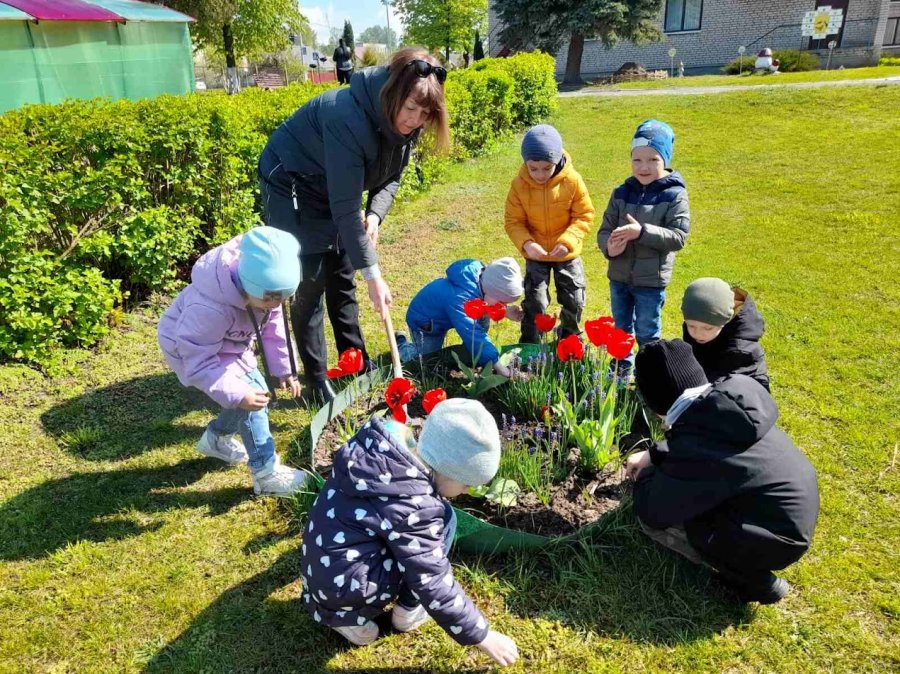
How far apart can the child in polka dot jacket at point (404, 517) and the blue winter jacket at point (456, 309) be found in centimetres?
152

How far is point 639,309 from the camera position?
3598 millimetres

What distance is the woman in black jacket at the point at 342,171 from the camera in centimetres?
263

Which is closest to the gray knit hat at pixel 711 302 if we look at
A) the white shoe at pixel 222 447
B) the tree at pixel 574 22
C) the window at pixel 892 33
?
the white shoe at pixel 222 447

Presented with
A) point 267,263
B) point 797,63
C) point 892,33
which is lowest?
point 267,263

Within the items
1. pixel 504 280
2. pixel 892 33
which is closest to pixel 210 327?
pixel 504 280

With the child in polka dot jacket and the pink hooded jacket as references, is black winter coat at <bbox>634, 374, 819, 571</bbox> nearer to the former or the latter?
the child in polka dot jacket

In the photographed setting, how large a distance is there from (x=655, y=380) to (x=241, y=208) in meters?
3.87

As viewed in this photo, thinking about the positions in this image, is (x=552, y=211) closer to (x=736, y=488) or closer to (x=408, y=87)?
(x=408, y=87)

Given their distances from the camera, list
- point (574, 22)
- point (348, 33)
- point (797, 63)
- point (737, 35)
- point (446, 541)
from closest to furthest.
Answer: point (446, 541) → point (574, 22) → point (797, 63) → point (737, 35) → point (348, 33)

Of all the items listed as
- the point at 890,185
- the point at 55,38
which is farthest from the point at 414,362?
the point at 55,38

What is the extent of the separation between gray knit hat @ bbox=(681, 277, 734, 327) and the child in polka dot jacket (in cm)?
127

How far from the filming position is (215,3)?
24922 millimetres

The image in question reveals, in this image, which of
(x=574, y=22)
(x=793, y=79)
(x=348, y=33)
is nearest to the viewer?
(x=793, y=79)

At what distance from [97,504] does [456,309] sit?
1.99m
